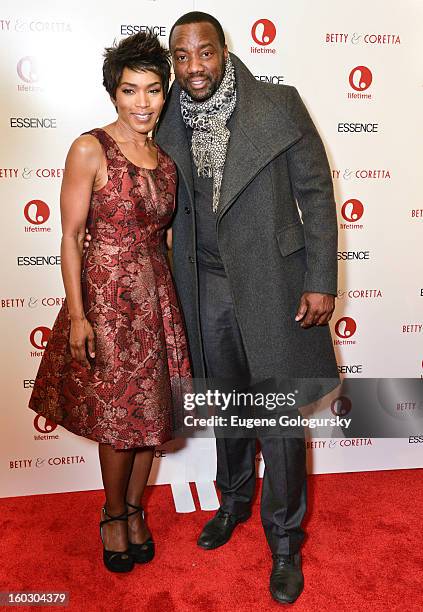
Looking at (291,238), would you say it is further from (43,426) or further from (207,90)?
(43,426)

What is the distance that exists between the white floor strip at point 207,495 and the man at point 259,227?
617 millimetres

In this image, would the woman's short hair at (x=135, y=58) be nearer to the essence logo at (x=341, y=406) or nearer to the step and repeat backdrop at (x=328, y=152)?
the step and repeat backdrop at (x=328, y=152)

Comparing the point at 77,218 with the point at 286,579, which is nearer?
the point at 77,218

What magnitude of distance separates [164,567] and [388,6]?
244 cm

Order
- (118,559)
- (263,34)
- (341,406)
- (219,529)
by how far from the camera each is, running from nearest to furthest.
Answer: (118,559) < (219,529) < (263,34) < (341,406)

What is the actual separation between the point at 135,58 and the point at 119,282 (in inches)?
26.8

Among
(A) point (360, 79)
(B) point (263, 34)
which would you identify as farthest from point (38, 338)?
(A) point (360, 79)

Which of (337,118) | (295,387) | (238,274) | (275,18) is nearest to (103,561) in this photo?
(295,387)

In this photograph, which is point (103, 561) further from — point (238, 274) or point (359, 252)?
point (359, 252)

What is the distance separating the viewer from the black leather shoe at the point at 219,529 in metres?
2.31

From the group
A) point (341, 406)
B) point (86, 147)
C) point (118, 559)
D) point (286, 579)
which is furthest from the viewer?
point (341, 406)

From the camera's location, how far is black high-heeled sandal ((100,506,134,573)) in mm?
2117

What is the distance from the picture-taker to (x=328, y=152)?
2.68 meters

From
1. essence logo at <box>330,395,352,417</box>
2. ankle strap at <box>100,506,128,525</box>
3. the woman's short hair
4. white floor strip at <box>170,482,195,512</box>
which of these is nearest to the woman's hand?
ankle strap at <box>100,506,128,525</box>
